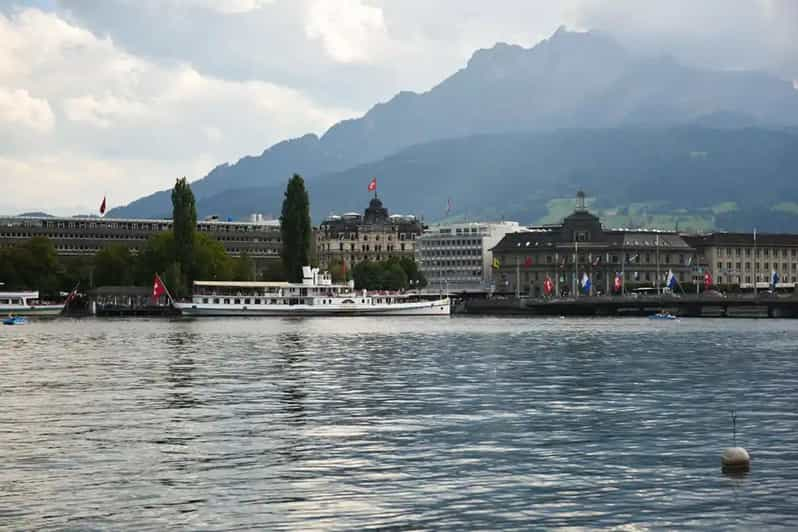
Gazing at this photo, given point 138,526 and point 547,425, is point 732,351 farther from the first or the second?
point 138,526

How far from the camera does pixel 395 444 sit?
41.3 m

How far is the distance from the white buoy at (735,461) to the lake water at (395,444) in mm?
485

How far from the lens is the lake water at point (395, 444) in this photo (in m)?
30.3

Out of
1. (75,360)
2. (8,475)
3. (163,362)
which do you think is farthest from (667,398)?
(75,360)

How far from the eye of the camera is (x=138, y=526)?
28.8 m

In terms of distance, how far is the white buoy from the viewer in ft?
116

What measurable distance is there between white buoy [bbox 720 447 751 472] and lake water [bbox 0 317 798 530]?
19.1 inches

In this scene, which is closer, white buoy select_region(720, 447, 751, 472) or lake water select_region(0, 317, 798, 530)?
lake water select_region(0, 317, 798, 530)

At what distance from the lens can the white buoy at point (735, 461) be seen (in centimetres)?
3531

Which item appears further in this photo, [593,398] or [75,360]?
[75,360]

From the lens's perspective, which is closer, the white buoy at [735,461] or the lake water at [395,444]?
the lake water at [395,444]

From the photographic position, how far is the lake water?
99.6ft

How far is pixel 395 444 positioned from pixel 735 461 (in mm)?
10809

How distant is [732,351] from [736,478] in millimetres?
64140
